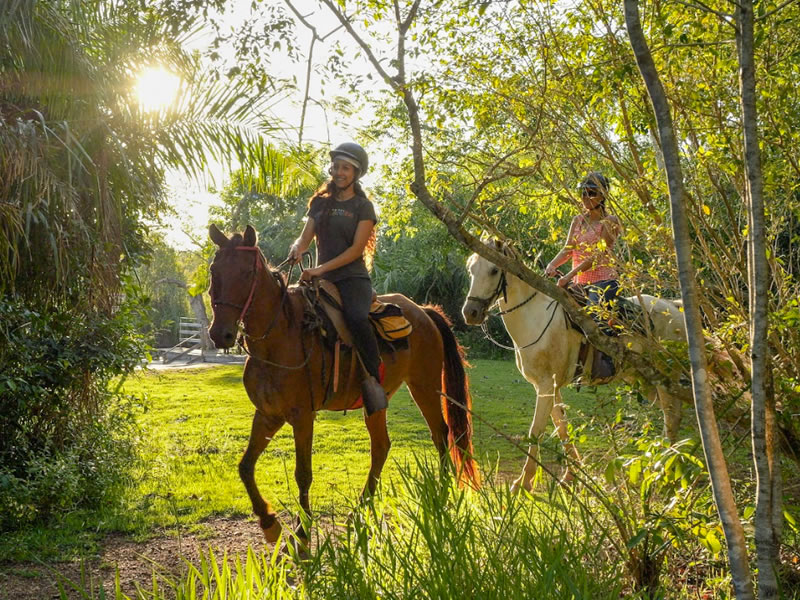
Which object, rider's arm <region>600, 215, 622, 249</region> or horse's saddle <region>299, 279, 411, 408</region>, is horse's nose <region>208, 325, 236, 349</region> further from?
rider's arm <region>600, 215, 622, 249</region>

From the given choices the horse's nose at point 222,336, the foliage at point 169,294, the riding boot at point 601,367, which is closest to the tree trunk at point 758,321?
the horse's nose at point 222,336

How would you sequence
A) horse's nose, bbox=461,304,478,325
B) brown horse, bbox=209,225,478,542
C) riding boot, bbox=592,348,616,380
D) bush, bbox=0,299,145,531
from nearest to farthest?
brown horse, bbox=209,225,478,542
bush, bbox=0,299,145,531
horse's nose, bbox=461,304,478,325
riding boot, bbox=592,348,616,380

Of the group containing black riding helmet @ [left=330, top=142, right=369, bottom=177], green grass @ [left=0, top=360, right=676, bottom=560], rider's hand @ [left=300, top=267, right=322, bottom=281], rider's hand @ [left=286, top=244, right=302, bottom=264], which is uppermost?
black riding helmet @ [left=330, top=142, right=369, bottom=177]

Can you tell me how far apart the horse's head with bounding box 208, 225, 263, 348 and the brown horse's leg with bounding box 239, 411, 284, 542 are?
2.38 ft

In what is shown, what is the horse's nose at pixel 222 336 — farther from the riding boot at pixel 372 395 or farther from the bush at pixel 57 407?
the bush at pixel 57 407

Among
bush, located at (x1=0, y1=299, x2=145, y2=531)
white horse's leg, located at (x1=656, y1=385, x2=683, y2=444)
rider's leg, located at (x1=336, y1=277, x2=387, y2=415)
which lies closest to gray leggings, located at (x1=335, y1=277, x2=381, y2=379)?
rider's leg, located at (x1=336, y1=277, x2=387, y2=415)

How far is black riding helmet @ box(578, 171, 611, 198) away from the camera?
14.6 feet

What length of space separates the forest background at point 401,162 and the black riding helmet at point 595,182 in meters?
0.08

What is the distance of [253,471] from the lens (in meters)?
5.36

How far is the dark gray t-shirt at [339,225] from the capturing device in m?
5.63

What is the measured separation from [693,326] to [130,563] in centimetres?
410

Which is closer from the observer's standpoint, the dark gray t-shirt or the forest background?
the forest background

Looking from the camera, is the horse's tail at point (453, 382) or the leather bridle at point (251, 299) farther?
the horse's tail at point (453, 382)

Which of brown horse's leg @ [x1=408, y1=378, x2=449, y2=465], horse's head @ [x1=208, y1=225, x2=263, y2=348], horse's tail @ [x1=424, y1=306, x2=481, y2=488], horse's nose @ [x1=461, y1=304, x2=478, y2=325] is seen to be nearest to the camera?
horse's head @ [x1=208, y1=225, x2=263, y2=348]
